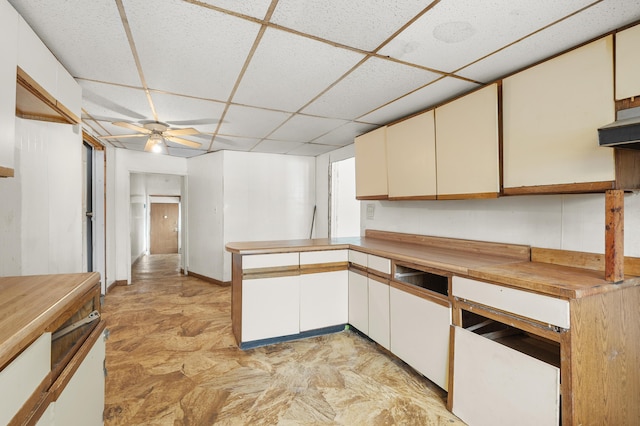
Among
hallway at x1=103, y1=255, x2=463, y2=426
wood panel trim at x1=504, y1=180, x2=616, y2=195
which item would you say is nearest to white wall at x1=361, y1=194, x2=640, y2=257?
wood panel trim at x1=504, y1=180, x2=616, y2=195

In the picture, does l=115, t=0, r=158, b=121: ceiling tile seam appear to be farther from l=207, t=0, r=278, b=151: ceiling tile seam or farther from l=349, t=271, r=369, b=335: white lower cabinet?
l=349, t=271, r=369, b=335: white lower cabinet

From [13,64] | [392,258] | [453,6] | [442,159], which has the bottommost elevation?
[392,258]

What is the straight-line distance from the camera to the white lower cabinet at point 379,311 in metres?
2.52

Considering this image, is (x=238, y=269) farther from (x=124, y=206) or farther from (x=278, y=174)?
(x=124, y=206)

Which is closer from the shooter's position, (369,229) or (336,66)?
(336,66)

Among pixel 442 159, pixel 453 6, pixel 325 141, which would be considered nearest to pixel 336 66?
pixel 453 6

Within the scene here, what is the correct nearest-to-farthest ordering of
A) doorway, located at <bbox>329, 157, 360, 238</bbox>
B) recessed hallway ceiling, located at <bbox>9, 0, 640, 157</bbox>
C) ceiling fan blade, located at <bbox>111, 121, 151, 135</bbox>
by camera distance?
recessed hallway ceiling, located at <bbox>9, 0, 640, 157</bbox> → ceiling fan blade, located at <bbox>111, 121, 151, 135</bbox> → doorway, located at <bbox>329, 157, 360, 238</bbox>

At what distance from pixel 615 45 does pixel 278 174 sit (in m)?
4.57

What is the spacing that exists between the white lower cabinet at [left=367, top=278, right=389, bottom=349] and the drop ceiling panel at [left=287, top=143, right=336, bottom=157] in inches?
103

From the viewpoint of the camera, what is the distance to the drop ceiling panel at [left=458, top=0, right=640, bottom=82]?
1.44 meters

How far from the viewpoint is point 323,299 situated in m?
2.96

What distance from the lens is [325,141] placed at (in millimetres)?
4332

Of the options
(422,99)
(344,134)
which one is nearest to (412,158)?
(422,99)

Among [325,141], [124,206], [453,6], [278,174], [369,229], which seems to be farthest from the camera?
[278,174]
